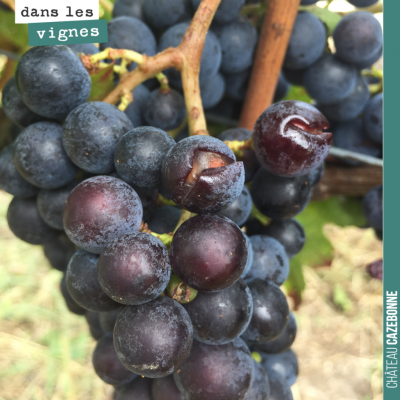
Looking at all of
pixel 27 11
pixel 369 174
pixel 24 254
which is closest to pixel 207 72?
pixel 27 11

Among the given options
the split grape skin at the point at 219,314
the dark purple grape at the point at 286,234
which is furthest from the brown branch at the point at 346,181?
the split grape skin at the point at 219,314

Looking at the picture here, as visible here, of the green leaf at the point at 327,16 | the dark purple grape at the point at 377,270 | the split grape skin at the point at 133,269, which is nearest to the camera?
the split grape skin at the point at 133,269

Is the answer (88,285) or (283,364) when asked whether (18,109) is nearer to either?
(88,285)

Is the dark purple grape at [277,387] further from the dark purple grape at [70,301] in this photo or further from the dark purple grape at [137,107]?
the dark purple grape at [137,107]

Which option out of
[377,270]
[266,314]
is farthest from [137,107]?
[377,270]

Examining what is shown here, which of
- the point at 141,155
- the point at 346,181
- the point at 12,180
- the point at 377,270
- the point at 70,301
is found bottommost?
the point at 377,270

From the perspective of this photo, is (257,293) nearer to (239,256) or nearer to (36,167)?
(239,256)
